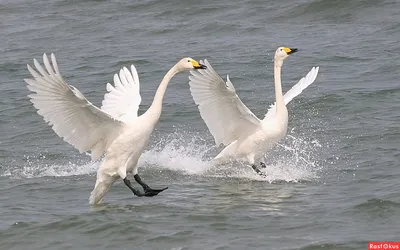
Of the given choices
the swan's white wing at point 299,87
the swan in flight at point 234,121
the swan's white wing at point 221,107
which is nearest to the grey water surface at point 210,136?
the swan in flight at point 234,121

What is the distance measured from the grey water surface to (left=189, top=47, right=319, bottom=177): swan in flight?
12.3 inches

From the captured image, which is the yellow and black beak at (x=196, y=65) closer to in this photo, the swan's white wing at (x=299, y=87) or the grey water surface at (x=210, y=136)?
the grey water surface at (x=210, y=136)

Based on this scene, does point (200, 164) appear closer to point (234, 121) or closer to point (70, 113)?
point (234, 121)

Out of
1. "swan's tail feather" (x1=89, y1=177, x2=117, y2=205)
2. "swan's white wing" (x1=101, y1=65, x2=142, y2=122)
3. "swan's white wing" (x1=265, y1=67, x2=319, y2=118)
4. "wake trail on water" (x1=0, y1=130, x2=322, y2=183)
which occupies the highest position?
"swan's white wing" (x1=101, y1=65, x2=142, y2=122)

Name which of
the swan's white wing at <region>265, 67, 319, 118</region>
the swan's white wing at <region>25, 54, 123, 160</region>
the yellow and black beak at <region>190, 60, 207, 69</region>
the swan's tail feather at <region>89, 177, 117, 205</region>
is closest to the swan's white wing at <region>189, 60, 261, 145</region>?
the yellow and black beak at <region>190, 60, 207, 69</region>

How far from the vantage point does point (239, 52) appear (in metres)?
19.2

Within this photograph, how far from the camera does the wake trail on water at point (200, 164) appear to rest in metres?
12.4

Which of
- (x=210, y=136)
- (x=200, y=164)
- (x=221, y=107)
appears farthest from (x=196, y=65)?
(x=210, y=136)

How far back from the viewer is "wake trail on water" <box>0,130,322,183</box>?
12383 mm

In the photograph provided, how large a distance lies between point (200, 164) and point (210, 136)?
5.12ft

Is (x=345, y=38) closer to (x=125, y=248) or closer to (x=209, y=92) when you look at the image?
(x=209, y=92)

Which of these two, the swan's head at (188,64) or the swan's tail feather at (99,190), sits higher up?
the swan's head at (188,64)

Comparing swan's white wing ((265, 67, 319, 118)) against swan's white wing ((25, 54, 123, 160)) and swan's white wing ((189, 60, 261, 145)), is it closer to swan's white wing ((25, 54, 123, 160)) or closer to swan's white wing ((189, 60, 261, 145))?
swan's white wing ((189, 60, 261, 145))

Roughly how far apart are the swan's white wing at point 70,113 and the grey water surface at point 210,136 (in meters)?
0.74
